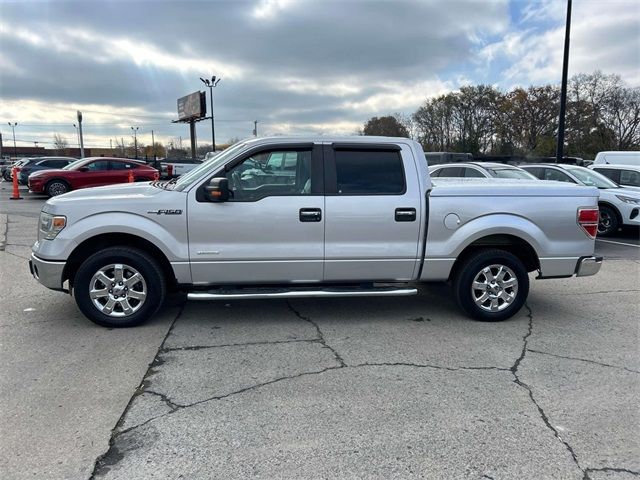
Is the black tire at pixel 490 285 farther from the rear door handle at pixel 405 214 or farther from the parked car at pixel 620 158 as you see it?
the parked car at pixel 620 158

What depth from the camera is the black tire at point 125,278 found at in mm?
4641

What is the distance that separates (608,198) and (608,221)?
21.9 inches

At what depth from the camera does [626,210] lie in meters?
10.9

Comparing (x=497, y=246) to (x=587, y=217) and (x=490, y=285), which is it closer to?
(x=490, y=285)

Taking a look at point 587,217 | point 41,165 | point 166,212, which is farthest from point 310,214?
point 41,165

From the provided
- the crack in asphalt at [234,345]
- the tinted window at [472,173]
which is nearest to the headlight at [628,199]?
the tinted window at [472,173]

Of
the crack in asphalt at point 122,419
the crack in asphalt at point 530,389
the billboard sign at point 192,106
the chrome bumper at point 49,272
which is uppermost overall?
the billboard sign at point 192,106

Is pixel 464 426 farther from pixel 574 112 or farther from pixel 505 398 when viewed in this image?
pixel 574 112

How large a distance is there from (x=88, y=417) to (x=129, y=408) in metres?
0.26

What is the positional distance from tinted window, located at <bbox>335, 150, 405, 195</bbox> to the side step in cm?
101

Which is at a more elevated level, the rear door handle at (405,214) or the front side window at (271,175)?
the front side window at (271,175)

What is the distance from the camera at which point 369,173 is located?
499 cm

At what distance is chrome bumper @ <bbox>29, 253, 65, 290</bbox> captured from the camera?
464 cm

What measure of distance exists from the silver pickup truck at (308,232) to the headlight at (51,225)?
14mm
